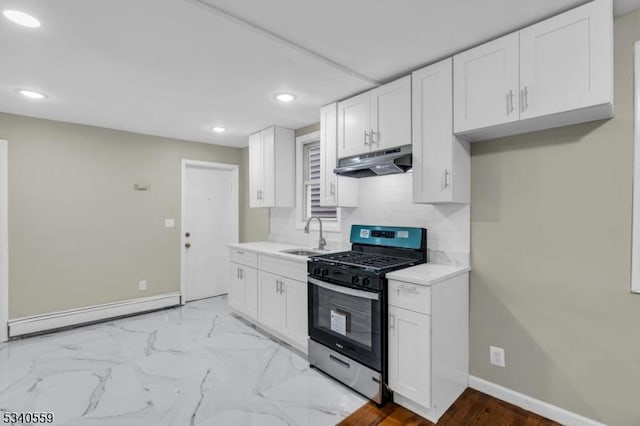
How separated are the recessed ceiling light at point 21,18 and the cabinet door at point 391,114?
2.27 metres

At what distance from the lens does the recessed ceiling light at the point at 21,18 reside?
1.74 metres

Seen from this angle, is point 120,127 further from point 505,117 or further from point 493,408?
point 493,408

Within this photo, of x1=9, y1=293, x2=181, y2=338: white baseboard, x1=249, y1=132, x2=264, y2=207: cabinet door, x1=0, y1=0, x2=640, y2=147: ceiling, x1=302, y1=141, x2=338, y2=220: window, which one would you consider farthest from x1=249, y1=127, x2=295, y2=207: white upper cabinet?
x1=9, y1=293, x2=181, y2=338: white baseboard

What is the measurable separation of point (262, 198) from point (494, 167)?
2711 mm

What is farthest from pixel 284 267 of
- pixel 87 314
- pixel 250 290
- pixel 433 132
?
pixel 87 314

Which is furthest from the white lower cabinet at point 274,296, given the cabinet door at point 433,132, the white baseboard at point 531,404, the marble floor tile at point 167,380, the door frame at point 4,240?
the door frame at point 4,240

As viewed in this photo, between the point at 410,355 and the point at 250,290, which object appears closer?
→ the point at 410,355

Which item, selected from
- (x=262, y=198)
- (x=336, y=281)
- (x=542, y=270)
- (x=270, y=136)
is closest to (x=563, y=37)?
(x=542, y=270)

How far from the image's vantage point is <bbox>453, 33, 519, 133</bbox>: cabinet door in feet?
6.28

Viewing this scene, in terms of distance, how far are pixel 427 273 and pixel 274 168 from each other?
7.80ft

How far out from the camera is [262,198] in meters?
4.11

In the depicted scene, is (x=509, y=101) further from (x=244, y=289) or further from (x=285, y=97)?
(x=244, y=289)

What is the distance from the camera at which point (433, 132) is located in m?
2.31

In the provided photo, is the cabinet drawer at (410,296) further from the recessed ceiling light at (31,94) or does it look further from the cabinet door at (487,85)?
the recessed ceiling light at (31,94)
